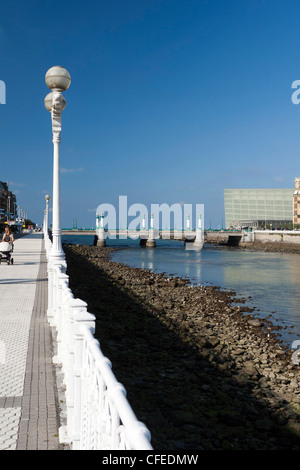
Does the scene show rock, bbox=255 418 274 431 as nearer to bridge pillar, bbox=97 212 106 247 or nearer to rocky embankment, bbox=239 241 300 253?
rocky embankment, bbox=239 241 300 253

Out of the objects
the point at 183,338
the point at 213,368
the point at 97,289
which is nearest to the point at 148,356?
the point at 213,368

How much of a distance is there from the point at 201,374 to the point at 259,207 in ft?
507

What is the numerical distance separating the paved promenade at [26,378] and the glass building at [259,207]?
148388mm

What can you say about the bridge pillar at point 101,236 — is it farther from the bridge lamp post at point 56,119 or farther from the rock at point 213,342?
the bridge lamp post at point 56,119

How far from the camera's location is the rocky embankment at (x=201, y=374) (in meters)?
6.58

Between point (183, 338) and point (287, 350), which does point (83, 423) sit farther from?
point (287, 350)

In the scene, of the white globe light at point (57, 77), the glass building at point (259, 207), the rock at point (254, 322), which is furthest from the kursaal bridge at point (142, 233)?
the white globe light at point (57, 77)

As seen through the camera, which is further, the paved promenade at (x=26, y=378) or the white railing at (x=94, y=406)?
the paved promenade at (x=26, y=378)

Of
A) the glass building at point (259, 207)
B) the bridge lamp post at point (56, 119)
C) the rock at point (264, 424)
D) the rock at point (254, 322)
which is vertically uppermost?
the glass building at point (259, 207)

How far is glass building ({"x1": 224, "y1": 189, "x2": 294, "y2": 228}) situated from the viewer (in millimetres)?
153875

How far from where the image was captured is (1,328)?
8.13 metres

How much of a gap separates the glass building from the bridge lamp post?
148026 mm

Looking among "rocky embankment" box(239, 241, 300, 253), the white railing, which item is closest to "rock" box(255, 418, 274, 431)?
the white railing

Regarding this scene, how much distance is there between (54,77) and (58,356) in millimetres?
5673
